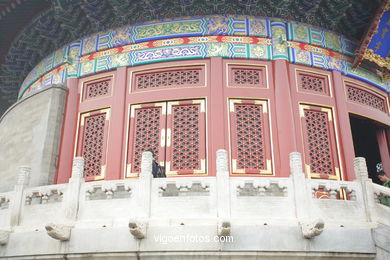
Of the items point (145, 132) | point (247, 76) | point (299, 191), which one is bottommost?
point (299, 191)

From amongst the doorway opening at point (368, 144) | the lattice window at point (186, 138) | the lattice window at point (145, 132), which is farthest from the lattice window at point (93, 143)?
the doorway opening at point (368, 144)

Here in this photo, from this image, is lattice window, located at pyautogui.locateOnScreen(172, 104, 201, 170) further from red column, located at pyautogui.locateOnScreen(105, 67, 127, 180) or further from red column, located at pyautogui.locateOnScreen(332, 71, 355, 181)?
red column, located at pyautogui.locateOnScreen(332, 71, 355, 181)

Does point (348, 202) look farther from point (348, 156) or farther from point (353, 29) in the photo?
point (353, 29)

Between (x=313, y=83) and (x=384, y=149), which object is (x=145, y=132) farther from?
(x=384, y=149)

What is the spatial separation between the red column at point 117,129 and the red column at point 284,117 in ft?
10.9

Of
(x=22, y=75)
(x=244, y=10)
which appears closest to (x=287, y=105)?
(x=244, y=10)

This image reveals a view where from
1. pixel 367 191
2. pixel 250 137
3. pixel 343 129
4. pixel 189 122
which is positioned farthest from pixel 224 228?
pixel 343 129

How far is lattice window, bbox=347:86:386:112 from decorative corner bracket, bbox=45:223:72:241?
23.8 ft

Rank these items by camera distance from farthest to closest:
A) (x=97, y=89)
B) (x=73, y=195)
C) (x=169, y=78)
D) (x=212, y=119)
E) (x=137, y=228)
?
(x=97, y=89) < (x=169, y=78) < (x=212, y=119) < (x=73, y=195) < (x=137, y=228)

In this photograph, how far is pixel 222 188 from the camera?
7.50m

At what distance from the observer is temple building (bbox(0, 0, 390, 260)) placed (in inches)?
295

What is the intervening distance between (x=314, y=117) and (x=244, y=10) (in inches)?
120

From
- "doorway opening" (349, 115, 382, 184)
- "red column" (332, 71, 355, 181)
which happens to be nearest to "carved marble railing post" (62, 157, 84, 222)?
"red column" (332, 71, 355, 181)

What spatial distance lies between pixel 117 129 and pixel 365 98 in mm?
6166
